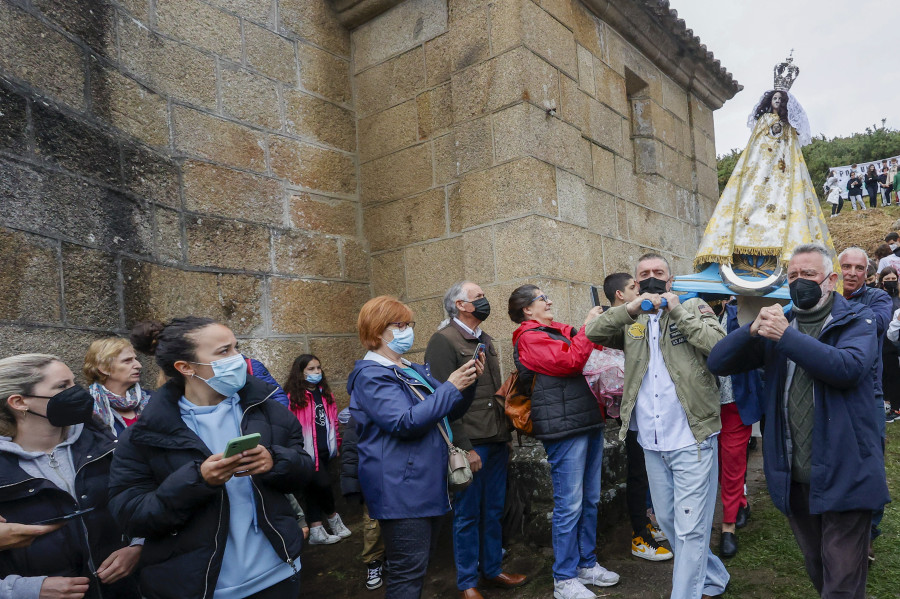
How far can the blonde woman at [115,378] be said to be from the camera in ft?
10.4

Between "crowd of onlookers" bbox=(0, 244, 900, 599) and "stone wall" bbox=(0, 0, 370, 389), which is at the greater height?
"stone wall" bbox=(0, 0, 370, 389)

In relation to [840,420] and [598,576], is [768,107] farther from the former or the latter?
[598,576]

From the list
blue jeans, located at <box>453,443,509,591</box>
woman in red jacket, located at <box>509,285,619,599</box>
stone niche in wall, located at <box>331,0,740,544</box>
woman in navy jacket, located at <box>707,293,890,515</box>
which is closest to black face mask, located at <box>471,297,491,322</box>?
woman in red jacket, located at <box>509,285,619,599</box>

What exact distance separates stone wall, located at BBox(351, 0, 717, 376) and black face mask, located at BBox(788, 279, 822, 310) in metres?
2.35

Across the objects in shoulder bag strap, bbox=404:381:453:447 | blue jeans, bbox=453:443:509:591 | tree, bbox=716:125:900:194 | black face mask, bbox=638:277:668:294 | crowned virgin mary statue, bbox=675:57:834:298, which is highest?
tree, bbox=716:125:900:194

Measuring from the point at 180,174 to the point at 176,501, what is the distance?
3.24 metres

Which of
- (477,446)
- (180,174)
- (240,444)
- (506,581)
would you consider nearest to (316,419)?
(477,446)

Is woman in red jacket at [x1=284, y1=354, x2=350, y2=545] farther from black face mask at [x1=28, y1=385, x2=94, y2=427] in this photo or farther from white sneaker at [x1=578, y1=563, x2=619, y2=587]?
black face mask at [x1=28, y1=385, x2=94, y2=427]

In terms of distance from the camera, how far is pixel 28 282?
128 inches

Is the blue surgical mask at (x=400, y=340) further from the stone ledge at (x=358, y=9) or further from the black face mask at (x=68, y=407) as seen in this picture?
the stone ledge at (x=358, y=9)

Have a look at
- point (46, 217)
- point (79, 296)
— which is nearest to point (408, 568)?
point (79, 296)

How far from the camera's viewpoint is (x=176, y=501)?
193cm

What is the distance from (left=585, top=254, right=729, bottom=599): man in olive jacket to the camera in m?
2.92

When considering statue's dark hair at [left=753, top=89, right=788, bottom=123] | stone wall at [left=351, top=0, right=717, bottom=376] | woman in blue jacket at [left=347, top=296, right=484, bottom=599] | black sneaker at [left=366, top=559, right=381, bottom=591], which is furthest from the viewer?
stone wall at [left=351, top=0, right=717, bottom=376]
